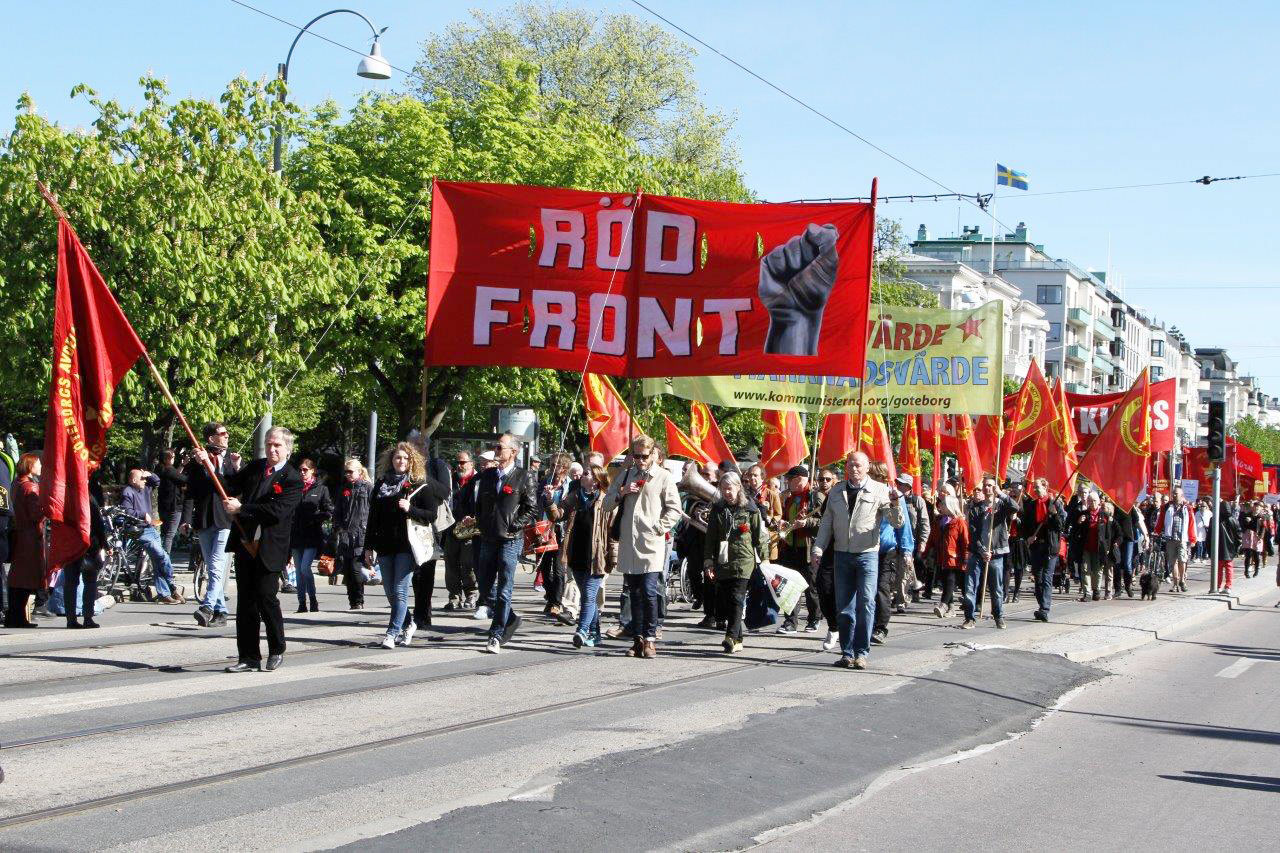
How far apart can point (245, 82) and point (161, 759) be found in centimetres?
1515

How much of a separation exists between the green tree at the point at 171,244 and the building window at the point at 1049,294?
93.7 m

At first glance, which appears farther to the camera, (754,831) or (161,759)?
(161,759)

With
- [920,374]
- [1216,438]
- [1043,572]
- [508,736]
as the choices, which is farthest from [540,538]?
[1216,438]

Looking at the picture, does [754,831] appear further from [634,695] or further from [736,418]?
[736,418]

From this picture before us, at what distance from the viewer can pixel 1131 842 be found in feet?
21.4

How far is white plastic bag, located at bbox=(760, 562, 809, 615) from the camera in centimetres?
1378

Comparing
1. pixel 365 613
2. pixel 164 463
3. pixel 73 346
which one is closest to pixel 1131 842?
pixel 73 346

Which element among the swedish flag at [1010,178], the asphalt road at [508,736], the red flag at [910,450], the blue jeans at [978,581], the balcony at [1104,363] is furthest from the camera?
the balcony at [1104,363]

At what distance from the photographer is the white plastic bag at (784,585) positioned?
13781 millimetres

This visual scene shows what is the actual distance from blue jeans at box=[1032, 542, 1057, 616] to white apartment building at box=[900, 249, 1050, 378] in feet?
181

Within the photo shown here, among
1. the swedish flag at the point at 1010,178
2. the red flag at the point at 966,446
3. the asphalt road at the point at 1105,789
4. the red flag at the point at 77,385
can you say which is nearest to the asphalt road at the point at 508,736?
the asphalt road at the point at 1105,789

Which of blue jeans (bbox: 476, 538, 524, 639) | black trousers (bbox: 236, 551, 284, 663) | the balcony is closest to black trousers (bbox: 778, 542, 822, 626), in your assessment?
blue jeans (bbox: 476, 538, 524, 639)

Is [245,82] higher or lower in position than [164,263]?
higher

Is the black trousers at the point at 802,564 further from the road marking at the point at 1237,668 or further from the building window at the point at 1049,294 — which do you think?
the building window at the point at 1049,294
